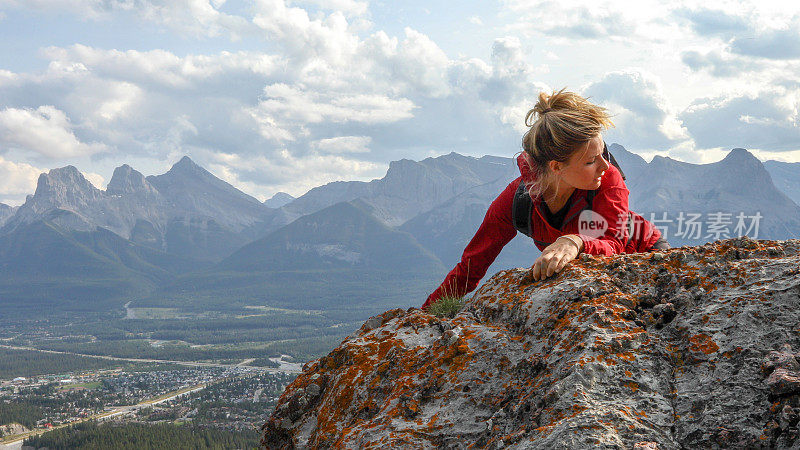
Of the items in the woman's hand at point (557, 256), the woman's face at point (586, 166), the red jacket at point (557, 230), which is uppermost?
the woman's face at point (586, 166)

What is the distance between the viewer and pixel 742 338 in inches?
146

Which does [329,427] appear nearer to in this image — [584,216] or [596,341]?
[596,341]

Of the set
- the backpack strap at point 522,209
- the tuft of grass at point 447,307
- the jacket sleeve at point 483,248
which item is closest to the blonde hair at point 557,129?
the backpack strap at point 522,209

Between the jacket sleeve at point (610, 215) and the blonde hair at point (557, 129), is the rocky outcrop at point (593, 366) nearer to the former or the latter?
the jacket sleeve at point (610, 215)

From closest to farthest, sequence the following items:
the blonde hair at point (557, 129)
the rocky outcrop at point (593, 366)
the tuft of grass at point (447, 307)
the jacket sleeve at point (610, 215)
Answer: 1. the rocky outcrop at point (593, 366)
2. the blonde hair at point (557, 129)
3. the jacket sleeve at point (610, 215)
4. the tuft of grass at point (447, 307)

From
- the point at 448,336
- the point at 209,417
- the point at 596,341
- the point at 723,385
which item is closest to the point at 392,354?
the point at 448,336

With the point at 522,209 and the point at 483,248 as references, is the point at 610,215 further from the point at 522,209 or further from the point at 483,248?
the point at 483,248

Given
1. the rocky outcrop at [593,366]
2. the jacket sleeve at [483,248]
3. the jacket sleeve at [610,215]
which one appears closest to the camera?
the rocky outcrop at [593,366]

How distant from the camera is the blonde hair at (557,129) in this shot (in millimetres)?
4824

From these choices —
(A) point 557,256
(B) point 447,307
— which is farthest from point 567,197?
(B) point 447,307

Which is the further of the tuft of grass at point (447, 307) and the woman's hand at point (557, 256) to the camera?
the tuft of grass at point (447, 307)

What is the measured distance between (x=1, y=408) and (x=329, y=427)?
19425 cm

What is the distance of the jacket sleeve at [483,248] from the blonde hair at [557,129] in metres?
0.84

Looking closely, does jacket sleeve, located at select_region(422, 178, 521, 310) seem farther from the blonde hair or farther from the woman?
the blonde hair
